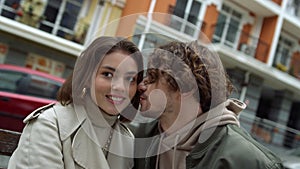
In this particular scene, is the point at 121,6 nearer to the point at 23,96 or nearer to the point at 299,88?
the point at 23,96

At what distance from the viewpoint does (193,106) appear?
1.48 m

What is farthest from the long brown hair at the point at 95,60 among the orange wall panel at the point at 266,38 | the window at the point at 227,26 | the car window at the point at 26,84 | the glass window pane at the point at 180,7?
the orange wall panel at the point at 266,38

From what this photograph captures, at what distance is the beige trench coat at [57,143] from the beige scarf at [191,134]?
289 mm

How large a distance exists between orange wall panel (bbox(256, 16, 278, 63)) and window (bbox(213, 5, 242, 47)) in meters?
1.05

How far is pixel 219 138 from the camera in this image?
1.39m

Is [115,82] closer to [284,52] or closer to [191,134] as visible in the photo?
[191,134]

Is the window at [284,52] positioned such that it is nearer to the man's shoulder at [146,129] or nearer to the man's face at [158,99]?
the man's shoulder at [146,129]

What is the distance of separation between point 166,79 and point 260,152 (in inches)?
18.6

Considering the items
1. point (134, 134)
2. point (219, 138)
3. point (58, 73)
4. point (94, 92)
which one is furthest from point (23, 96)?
point (58, 73)

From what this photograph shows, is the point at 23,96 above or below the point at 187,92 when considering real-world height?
Answer: below

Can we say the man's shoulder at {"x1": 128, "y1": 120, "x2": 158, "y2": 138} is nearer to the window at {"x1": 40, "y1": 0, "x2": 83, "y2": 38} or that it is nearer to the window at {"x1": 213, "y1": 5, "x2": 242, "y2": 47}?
the window at {"x1": 40, "y1": 0, "x2": 83, "y2": 38}

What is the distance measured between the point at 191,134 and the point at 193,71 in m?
0.28

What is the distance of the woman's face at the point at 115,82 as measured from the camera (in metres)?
1.47

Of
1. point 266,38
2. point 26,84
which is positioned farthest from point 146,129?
point 266,38
